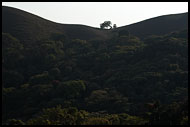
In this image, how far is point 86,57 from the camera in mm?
111188

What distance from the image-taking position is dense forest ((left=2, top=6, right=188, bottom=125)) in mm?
49072

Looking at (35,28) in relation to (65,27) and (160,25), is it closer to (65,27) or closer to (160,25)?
(65,27)

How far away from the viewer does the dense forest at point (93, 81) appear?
49.1 m

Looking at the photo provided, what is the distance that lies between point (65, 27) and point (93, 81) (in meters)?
72.5

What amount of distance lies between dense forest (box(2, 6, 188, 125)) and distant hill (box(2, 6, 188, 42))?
8299 mm

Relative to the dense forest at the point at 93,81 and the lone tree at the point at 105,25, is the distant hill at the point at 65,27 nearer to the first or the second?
the dense forest at the point at 93,81

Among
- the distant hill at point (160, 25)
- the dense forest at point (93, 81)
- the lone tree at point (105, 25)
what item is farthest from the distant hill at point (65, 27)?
the lone tree at point (105, 25)

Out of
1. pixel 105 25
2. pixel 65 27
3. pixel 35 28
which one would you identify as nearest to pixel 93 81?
pixel 35 28

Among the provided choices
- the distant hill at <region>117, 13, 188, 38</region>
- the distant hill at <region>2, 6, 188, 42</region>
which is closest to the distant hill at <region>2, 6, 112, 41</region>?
the distant hill at <region>2, 6, 188, 42</region>

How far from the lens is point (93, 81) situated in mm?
90625

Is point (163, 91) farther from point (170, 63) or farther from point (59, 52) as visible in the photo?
point (59, 52)

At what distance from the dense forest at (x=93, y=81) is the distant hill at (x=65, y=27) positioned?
8.30 m

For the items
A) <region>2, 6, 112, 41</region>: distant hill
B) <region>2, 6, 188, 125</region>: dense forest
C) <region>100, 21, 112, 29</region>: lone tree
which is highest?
<region>100, 21, 112, 29</region>: lone tree

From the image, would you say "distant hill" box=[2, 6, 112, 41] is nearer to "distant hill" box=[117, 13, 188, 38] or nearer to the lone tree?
"distant hill" box=[117, 13, 188, 38]
